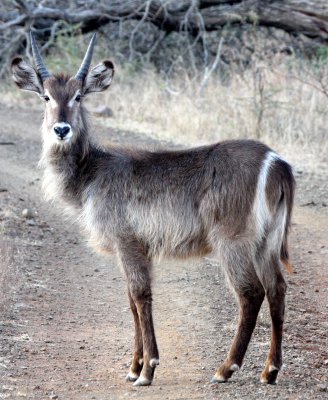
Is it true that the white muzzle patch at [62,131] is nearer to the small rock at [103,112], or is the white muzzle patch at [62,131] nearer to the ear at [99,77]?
the ear at [99,77]

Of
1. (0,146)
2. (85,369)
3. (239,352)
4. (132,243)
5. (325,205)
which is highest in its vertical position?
(132,243)

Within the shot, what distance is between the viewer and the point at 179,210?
496cm

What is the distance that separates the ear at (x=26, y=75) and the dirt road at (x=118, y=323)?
573 mm

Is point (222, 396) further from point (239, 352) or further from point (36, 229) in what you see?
point (36, 229)

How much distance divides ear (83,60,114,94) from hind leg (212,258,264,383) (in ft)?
6.15

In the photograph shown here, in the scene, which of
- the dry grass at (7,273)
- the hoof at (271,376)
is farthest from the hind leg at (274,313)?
the dry grass at (7,273)

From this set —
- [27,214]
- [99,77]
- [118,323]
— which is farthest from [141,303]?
[27,214]

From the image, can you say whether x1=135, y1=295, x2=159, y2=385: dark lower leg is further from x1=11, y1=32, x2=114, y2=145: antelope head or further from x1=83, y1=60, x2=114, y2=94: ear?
x1=83, y1=60, x2=114, y2=94: ear

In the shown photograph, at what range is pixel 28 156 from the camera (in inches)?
440

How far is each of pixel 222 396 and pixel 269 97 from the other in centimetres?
810

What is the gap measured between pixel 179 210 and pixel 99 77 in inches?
56.1

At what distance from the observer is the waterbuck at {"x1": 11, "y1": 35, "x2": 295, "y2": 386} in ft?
15.5

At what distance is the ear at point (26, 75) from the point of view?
572cm

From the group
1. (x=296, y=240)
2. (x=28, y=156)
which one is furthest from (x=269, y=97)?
(x=296, y=240)
